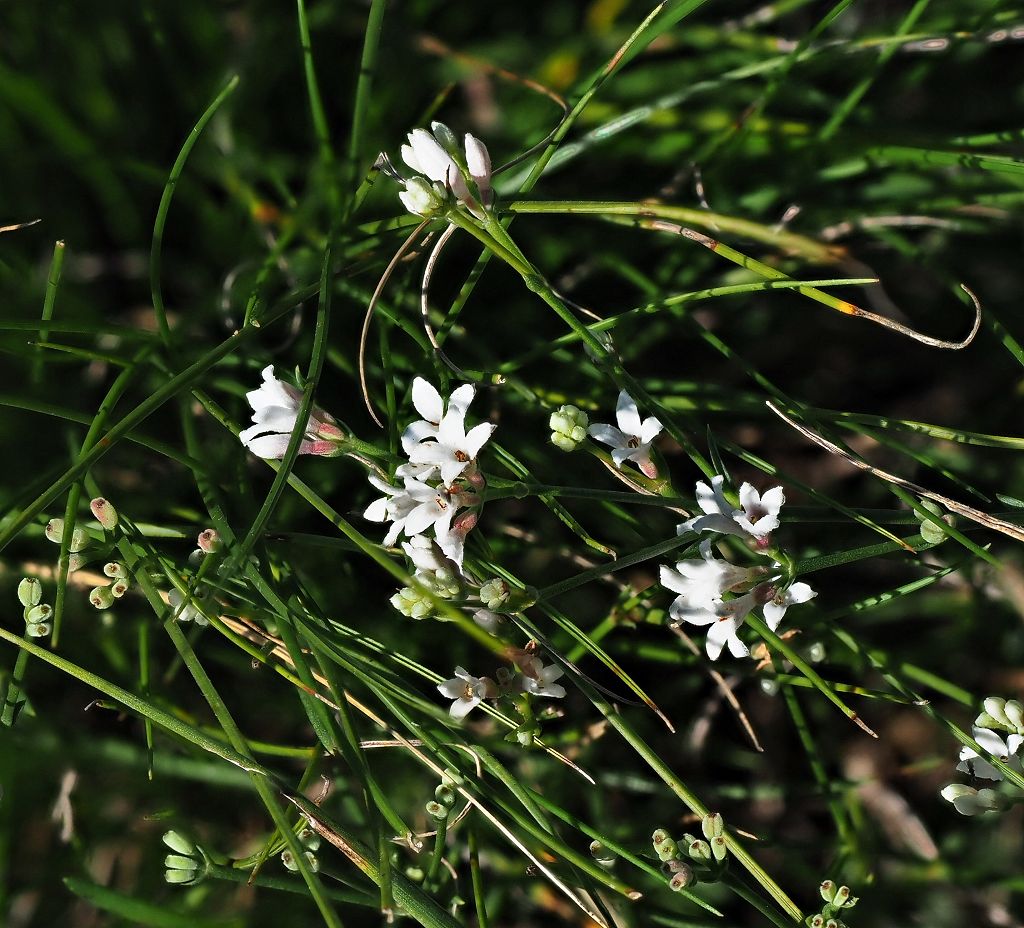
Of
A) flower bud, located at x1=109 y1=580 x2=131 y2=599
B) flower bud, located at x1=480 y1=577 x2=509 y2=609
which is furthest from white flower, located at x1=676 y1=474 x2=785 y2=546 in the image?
flower bud, located at x1=109 y1=580 x2=131 y2=599

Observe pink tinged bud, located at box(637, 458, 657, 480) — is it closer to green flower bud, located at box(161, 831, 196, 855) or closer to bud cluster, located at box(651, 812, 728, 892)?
bud cluster, located at box(651, 812, 728, 892)

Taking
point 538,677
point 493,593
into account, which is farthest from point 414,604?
point 538,677

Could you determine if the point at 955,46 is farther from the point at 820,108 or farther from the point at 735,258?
the point at 735,258

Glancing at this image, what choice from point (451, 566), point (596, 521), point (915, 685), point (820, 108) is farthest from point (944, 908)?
point (820, 108)

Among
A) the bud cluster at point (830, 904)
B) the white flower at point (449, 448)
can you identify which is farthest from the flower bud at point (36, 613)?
the bud cluster at point (830, 904)

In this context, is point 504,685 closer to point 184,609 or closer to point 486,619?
point 486,619

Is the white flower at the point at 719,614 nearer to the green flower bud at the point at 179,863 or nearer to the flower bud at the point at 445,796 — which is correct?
the flower bud at the point at 445,796
